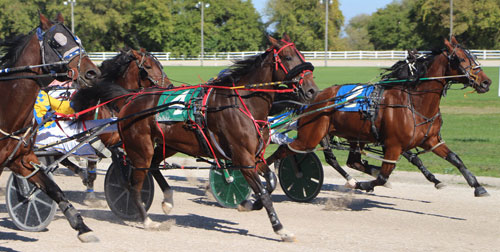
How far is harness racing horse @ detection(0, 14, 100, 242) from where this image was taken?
609 cm

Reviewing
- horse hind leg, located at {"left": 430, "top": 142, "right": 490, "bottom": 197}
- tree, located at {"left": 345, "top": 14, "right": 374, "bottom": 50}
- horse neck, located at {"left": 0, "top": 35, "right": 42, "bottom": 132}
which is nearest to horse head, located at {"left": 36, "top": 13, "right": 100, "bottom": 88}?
horse neck, located at {"left": 0, "top": 35, "right": 42, "bottom": 132}

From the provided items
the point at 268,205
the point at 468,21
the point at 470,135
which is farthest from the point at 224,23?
the point at 268,205

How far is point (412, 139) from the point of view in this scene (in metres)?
8.97

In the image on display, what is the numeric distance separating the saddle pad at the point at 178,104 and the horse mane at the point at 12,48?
1909 millimetres

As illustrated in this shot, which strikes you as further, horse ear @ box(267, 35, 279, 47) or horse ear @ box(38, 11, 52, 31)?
horse ear @ box(267, 35, 279, 47)

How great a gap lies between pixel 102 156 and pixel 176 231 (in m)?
2.28

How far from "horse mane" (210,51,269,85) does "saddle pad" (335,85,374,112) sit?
2.23 metres

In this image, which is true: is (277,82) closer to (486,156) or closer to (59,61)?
(59,61)

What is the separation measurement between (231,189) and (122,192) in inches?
58.4

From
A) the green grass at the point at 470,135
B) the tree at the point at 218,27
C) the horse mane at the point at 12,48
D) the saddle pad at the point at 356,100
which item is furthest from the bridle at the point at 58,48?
the tree at the point at 218,27

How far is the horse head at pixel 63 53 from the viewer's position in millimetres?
6070

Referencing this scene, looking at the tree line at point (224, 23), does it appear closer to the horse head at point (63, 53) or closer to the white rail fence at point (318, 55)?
the white rail fence at point (318, 55)

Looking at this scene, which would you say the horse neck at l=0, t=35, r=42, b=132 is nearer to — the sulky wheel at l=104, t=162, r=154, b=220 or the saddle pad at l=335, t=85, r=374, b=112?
the sulky wheel at l=104, t=162, r=154, b=220

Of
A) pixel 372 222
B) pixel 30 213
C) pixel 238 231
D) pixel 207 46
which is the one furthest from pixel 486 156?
pixel 207 46
